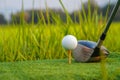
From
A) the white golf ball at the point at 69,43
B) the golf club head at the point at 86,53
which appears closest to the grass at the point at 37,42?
the golf club head at the point at 86,53

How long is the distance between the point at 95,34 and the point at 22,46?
1.01 m

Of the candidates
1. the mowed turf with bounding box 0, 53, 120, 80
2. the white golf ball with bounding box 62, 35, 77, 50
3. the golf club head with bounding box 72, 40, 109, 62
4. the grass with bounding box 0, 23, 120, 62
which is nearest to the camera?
the mowed turf with bounding box 0, 53, 120, 80

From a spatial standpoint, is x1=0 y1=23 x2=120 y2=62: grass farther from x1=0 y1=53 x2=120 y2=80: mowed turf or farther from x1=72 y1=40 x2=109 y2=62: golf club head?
x1=0 y1=53 x2=120 y2=80: mowed turf

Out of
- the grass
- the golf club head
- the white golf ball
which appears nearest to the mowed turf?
the white golf ball

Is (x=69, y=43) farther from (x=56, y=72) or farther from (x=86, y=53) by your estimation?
(x=56, y=72)

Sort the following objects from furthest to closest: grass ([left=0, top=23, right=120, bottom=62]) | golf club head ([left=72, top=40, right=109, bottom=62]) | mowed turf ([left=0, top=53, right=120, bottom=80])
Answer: grass ([left=0, top=23, right=120, bottom=62]), golf club head ([left=72, top=40, right=109, bottom=62]), mowed turf ([left=0, top=53, right=120, bottom=80])

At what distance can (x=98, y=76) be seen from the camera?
9.80ft

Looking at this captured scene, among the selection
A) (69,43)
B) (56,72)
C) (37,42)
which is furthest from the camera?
(37,42)

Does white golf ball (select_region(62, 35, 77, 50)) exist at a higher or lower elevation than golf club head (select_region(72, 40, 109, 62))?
higher

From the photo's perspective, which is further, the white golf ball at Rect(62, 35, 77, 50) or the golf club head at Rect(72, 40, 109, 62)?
the golf club head at Rect(72, 40, 109, 62)

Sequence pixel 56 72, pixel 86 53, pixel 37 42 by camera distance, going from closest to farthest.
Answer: pixel 56 72 < pixel 86 53 < pixel 37 42

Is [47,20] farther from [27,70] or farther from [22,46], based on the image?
[27,70]

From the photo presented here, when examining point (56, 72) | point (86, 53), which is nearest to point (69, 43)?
point (86, 53)

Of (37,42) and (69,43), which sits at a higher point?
(69,43)
